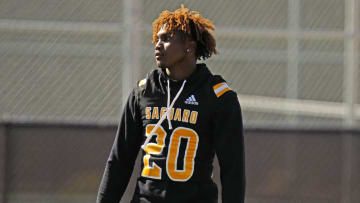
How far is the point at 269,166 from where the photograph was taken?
558 cm

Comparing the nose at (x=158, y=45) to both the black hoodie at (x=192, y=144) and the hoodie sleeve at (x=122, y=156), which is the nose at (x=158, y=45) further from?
the hoodie sleeve at (x=122, y=156)

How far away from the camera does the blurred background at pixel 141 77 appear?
5512 millimetres

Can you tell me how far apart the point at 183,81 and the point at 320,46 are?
1047cm

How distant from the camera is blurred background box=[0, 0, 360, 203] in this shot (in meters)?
5.51

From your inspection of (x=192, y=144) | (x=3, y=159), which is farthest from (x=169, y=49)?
(x=3, y=159)

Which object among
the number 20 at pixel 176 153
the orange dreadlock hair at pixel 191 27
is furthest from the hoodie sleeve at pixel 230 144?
the orange dreadlock hair at pixel 191 27

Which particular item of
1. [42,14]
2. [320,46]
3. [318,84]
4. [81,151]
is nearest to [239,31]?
[81,151]

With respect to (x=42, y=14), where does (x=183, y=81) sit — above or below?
below

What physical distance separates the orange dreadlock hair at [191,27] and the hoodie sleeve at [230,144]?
1.19ft

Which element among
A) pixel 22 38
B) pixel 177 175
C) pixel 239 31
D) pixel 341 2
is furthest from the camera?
pixel 22 38

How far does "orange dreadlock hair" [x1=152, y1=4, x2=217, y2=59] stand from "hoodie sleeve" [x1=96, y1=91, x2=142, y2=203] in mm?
418

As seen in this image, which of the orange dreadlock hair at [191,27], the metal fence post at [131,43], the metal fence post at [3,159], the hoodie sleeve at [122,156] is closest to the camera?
the orange dreadlock hair at [191,27]

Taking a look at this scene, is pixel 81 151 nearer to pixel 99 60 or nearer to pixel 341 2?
pixel 99 60

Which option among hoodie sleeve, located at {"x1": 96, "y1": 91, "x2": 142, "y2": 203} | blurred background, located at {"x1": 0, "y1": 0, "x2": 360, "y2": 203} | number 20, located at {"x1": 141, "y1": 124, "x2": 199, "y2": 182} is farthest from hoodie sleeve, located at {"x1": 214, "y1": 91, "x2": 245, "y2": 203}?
blurred background, located at {"x1": 0, "y1": 0, "x2": 360, "y2": 203}
